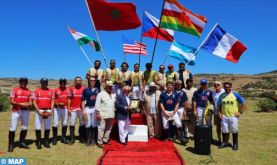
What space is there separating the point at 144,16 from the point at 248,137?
673cm

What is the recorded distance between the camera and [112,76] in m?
13.6

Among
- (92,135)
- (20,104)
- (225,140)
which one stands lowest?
(225,140)

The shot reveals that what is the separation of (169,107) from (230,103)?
83.0 inches

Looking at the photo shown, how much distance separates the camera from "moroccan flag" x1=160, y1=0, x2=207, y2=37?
Result: 12.6 m

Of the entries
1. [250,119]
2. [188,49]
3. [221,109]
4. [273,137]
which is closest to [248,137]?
[273,137]

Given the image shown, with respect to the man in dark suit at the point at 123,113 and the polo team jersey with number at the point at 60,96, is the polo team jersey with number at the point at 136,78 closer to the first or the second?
the man in dark suit at the point at 123,113

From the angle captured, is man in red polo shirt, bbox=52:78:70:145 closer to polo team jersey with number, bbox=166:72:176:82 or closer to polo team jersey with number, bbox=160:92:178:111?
polo team jersey with number, bbox=160:92:178:111

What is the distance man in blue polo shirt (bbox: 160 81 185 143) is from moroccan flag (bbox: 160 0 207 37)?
2277 mm

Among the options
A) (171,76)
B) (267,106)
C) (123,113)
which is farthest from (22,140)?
(267,106)

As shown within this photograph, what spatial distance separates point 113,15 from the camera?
13.0 meters

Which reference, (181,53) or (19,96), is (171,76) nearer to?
(181,53)

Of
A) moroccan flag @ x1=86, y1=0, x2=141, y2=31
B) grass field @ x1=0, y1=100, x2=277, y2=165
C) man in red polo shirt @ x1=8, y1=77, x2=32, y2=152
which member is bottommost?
grass field @ x1=0, y1=100, x2=277, y2=165

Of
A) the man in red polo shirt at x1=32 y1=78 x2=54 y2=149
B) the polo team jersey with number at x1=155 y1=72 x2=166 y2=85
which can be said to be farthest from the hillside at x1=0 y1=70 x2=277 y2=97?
the man in red polo shirt at x1=32 y1=78 x2=54 y2=149

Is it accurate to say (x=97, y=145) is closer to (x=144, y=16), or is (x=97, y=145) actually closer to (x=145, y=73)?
(x=145, y=73)
